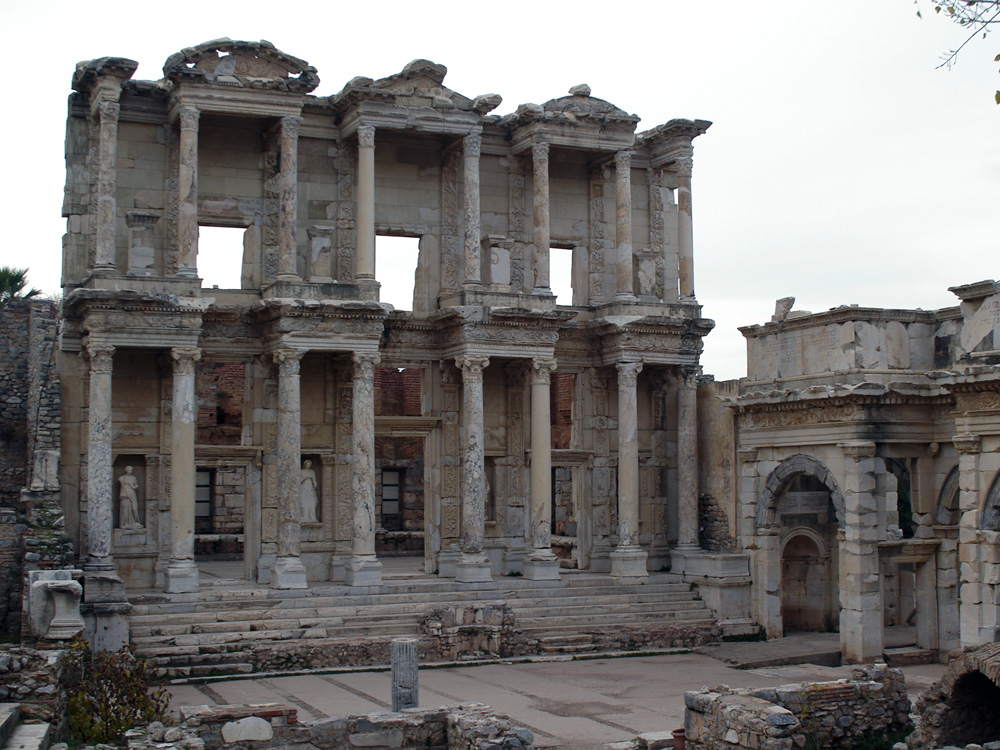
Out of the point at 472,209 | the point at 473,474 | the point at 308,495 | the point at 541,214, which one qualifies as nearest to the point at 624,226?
the point at 541,214

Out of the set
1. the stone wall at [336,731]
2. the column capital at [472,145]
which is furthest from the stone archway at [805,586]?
the stone wall at [336,731]

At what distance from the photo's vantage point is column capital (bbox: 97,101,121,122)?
77.2ft

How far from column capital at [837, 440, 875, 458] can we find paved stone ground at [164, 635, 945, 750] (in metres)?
3.67

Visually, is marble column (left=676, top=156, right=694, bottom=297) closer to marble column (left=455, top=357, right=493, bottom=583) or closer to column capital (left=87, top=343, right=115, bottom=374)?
marble column (left=455, top=357, right=493, bottom=583)

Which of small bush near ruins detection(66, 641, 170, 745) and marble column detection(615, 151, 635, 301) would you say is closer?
small bush near ruins detection(66, 641, 170, 745)

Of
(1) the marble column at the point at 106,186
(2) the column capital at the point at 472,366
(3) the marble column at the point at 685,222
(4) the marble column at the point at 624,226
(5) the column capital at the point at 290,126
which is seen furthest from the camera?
(3) the marble column at the point at 685,222

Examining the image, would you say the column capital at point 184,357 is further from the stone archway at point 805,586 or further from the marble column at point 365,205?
the stone archway at point 805,586

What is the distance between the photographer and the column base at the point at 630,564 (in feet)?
86.0

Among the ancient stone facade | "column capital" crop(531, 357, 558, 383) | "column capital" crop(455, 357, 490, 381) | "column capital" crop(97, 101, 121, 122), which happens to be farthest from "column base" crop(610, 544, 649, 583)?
"column capital" crop(97, 101, 121, 122)

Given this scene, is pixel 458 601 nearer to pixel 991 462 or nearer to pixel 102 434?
pixel 102 434

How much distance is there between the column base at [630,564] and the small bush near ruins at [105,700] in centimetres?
1142

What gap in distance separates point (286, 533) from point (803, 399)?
31.9ft

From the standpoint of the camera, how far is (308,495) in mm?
25562

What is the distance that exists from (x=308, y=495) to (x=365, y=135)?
7.08m
